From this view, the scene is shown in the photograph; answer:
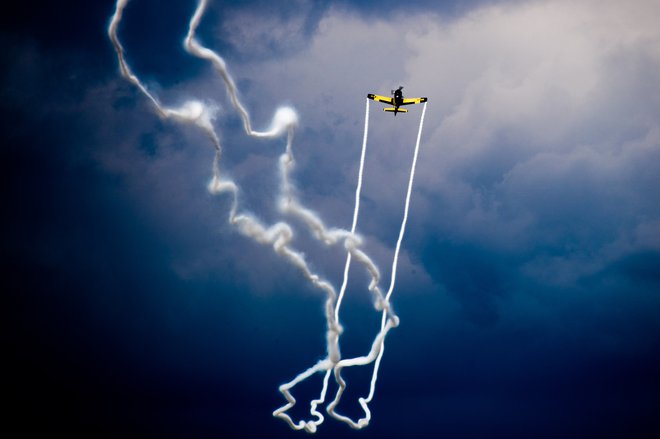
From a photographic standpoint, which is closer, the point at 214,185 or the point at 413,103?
the point at 214,185

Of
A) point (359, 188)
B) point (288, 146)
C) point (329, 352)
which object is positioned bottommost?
point (329, 352)

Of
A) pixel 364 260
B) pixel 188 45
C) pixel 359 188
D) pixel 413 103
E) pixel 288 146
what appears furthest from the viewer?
pixel 413 103

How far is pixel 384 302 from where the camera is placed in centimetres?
4425

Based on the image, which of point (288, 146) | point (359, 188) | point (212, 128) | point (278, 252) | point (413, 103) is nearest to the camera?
point (212, 128)

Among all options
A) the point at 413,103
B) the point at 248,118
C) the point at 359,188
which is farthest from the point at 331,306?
the point at 413,103

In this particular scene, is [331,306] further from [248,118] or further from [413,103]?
[413,103]

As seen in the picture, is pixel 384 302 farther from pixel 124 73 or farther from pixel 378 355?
pixel 124 73

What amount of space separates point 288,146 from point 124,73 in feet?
37.5

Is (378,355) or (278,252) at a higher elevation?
(278,252)

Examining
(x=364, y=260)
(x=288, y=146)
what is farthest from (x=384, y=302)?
(x=288, y=146)

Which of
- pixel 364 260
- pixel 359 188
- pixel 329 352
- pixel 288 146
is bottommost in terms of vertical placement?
pixel 329 352

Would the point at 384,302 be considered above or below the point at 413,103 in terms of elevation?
below

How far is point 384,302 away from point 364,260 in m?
4.00

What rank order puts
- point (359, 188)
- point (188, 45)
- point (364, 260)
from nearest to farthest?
point (188, 45) < point (364, 260) < point (359, 188)
